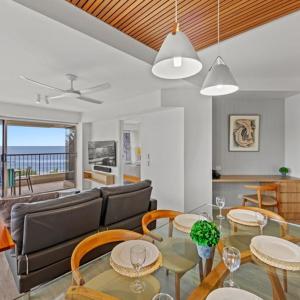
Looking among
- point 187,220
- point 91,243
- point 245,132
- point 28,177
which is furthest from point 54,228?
point 28,177

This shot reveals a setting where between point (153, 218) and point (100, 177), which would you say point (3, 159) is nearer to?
point (100, 177)

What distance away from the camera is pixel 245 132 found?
13.9 ft

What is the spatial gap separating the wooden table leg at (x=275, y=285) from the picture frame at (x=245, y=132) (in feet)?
10.4

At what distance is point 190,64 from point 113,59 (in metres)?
1.53

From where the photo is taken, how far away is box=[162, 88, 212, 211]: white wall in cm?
378

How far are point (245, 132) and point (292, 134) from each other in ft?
2.80

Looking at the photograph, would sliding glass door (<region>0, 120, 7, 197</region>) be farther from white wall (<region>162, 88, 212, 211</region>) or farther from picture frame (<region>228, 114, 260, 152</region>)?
picture frame (<region>228, 114, 260, 152</region>)

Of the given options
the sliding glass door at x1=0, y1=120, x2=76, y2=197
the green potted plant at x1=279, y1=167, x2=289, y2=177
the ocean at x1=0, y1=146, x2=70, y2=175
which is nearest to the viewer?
the green potted plant at x1=279, y1=167, x2=289, y2=177

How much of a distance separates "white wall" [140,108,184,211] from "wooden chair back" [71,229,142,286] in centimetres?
233

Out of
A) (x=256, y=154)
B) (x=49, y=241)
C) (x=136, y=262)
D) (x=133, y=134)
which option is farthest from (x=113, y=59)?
(x=133, y=134)

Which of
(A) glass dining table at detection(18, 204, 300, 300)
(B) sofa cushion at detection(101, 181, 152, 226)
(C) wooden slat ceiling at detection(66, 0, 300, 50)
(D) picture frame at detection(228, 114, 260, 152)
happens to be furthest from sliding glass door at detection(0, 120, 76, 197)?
(A) glass dining table at detection(18, 204, 300, 300)

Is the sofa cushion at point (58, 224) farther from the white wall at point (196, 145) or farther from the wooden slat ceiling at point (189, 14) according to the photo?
the white wall at point (196, 145)

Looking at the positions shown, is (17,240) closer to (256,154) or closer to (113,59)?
(113,59)

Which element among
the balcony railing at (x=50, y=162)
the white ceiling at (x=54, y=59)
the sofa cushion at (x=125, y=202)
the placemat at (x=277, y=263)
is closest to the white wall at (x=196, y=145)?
the white ceiling at (x=54, y=59)
